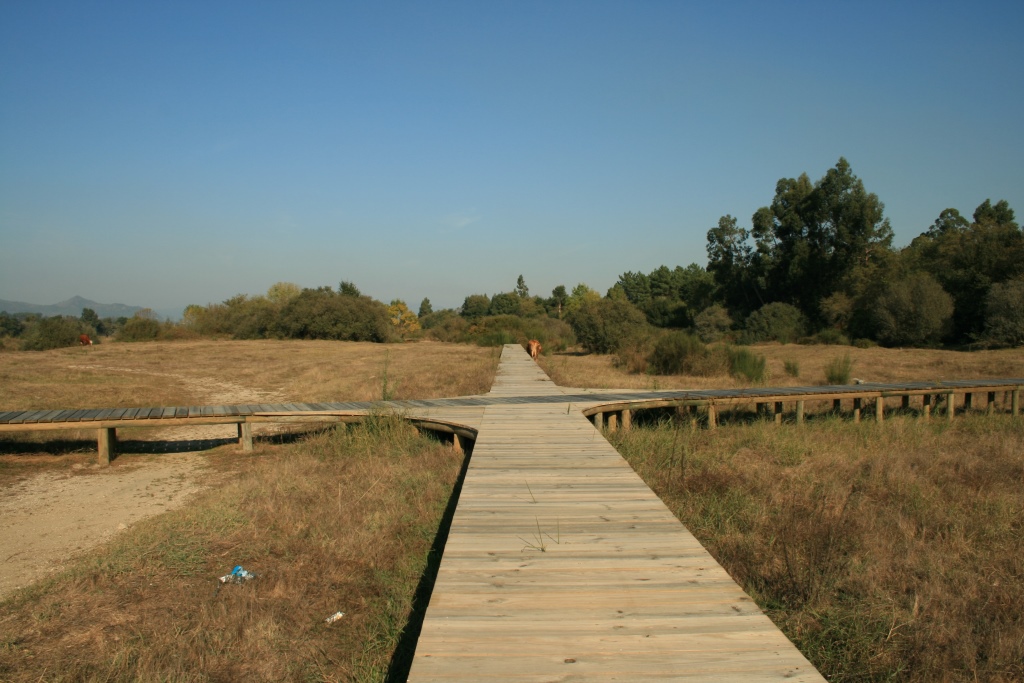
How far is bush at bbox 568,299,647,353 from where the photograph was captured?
22.4 meters

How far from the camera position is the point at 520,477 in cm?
510

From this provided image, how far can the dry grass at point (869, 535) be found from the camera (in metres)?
3.27

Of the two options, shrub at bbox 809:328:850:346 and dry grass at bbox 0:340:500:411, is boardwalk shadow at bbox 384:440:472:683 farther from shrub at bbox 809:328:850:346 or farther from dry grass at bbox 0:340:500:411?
shrub at bbox 809:328:850:346

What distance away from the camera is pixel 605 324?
74.9 feet

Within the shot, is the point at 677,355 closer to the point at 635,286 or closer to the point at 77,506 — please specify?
the point at 77,506

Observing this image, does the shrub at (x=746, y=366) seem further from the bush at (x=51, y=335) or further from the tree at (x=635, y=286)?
the tree at (x=635, y=286)

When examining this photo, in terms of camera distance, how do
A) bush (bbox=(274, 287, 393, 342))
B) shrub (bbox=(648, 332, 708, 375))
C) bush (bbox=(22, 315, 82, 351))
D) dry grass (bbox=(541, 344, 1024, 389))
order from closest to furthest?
dry grass (bbox=(541, 344, 1024, 389)), shrub (bbox=(648, 332, 708, 375)), bush (bbox=(22, 315, 82, 351)), bush (bbox=(274, 287, 393, 342))

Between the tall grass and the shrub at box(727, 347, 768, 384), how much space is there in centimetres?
938

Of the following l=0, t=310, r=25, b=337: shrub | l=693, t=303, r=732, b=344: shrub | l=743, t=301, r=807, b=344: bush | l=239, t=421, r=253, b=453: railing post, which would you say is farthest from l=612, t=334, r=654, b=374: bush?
l=0, t=310, r=25, b=337: shrub

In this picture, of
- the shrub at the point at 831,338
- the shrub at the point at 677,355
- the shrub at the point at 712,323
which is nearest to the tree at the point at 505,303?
the shrub at the point at 712,323

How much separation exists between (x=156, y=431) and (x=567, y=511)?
790cm

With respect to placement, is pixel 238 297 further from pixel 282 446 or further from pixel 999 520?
pixel 999 520

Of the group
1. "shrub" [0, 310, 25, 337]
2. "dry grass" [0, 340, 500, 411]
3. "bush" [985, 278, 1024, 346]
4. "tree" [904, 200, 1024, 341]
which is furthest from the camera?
"shrub" [0, 310, 25, 337]

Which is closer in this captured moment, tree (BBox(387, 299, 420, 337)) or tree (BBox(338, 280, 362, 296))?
tree (BBox(338, 280, 362, 296))
